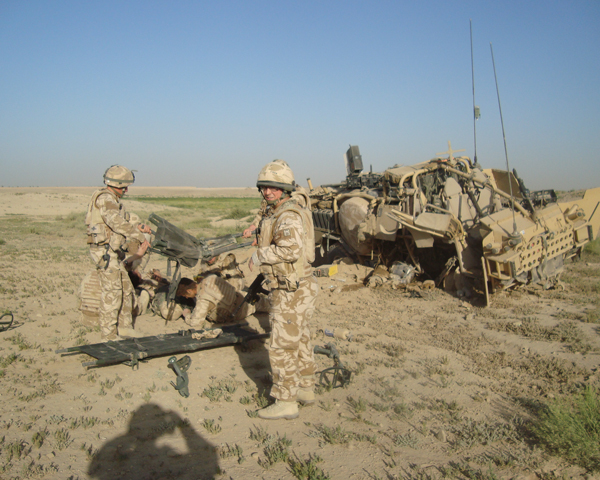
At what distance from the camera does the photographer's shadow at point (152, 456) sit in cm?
291

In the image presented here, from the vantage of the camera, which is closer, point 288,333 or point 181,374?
point 288,333

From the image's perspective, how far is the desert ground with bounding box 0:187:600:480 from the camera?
299cm

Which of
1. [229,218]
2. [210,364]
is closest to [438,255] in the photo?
[210,364]

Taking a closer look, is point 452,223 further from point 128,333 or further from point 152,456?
point 152,456

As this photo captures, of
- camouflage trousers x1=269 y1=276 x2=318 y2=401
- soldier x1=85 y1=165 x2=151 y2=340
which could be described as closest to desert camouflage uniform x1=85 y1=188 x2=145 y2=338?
soldier x1=85 y1=165 x2=151 y2=340

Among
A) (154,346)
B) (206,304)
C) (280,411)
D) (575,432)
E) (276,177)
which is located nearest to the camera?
(575,432)

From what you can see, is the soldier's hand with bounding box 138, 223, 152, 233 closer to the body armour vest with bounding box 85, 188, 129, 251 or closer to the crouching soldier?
the body armour vest with bounding box 85, 188, 129, 251

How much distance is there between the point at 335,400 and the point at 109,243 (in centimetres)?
335

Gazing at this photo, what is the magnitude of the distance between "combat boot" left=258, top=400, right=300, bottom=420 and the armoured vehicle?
405cm

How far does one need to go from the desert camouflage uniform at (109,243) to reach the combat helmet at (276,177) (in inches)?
93.1

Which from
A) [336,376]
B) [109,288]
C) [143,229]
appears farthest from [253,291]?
[336,376]

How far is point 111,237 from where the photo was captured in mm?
5336

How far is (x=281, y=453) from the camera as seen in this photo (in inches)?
121

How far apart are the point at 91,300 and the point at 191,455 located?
3.53 m
